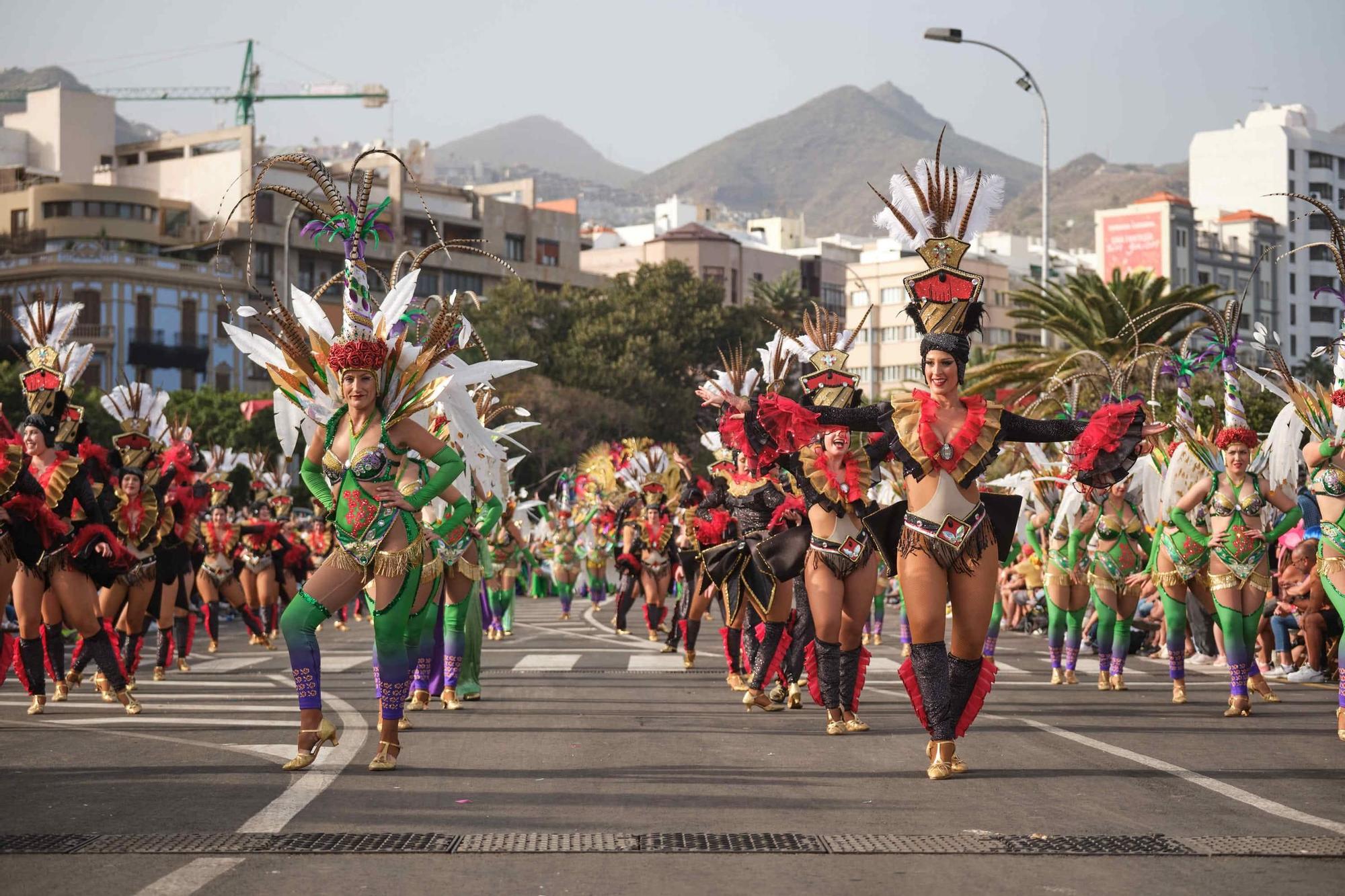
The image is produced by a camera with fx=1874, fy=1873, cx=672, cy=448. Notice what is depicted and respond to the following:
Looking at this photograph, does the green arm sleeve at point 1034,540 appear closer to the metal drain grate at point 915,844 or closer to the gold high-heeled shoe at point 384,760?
the gold high-heeled shoe at point 384,760

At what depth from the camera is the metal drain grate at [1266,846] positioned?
739cm

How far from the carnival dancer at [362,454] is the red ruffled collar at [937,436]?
8.67ft

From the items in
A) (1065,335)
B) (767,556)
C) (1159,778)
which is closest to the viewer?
(1159,778)

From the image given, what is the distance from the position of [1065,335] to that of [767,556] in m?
27.1

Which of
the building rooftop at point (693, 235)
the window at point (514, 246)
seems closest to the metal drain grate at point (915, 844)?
the window at point (514, 246)

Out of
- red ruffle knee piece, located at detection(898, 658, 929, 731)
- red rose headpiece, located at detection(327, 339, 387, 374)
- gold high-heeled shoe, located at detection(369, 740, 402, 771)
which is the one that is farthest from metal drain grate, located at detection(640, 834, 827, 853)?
red rose headpiece, located at detection(327, 339, 387, 374)

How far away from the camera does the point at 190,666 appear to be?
19906mm

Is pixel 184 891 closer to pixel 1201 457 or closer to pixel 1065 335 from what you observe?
pixel 1201 457

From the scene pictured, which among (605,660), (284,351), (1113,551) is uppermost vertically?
(284,351)

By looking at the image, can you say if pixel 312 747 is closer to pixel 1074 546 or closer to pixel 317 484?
pixel 317 484

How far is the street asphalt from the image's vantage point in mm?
6988

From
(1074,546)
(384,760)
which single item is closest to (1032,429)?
(384,760)

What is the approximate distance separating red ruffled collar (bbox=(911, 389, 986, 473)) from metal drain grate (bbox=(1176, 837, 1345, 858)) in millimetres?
2879

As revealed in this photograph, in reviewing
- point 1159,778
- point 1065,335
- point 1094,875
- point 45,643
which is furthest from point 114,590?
point 1065,335
